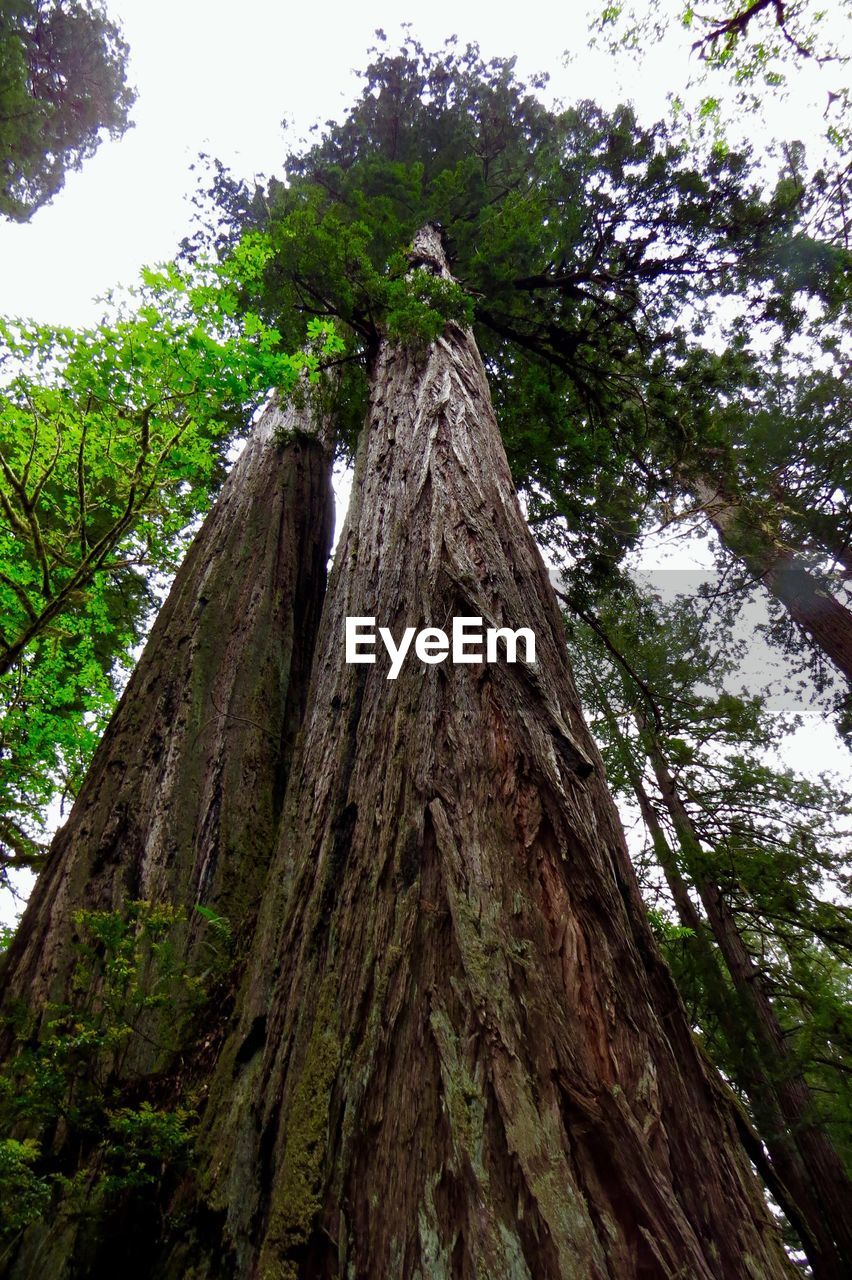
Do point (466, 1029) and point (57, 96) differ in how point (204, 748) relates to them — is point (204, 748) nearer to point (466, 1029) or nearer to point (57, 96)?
point (466, 1029)

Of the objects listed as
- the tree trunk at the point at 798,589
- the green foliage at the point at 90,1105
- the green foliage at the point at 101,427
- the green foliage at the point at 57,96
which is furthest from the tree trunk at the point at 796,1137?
the green foliage at the point at 57,96

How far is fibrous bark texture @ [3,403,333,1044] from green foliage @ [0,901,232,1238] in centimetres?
35

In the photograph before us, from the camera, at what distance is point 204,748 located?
3008 mm

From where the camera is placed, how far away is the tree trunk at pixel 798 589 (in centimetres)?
695

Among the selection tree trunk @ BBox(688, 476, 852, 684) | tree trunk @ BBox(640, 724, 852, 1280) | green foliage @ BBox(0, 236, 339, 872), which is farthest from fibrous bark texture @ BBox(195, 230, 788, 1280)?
tree trunk @ BBox(688, 476, 852, 684)

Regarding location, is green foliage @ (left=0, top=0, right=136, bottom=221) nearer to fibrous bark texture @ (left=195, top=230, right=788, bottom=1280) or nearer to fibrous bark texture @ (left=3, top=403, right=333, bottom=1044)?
fibrous bark texture @ (left=3, top=403, right=333, bottom=1044)

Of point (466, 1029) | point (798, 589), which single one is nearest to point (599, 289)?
point (798, 589)

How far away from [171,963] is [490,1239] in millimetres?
1275

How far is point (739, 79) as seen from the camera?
582cm

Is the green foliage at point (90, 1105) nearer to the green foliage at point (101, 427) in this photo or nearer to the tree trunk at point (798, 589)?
the green foliage at point (101, 427)

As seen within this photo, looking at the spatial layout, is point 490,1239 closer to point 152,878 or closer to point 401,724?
point 401,724

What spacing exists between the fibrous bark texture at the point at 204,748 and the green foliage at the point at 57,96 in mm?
12165

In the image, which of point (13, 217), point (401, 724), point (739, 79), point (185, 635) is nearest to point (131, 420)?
point (185, 635)

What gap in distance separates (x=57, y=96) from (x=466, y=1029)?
66.7ft
